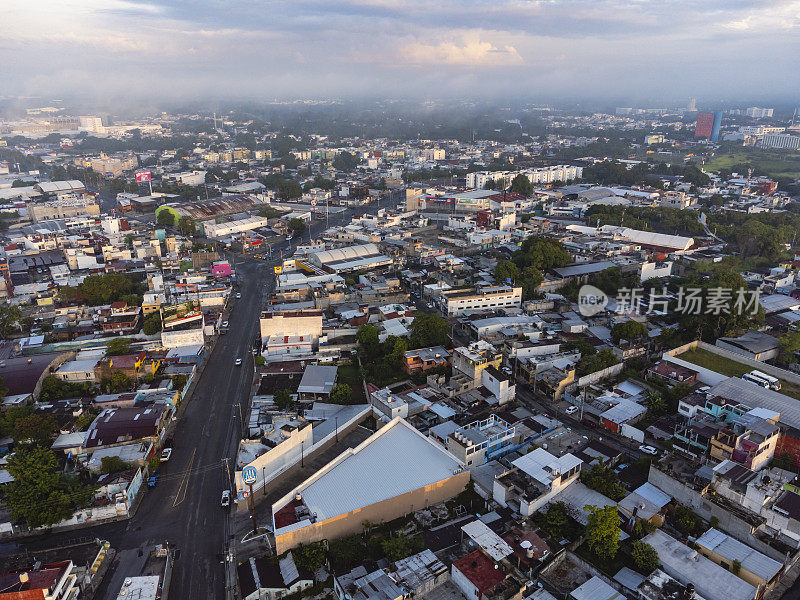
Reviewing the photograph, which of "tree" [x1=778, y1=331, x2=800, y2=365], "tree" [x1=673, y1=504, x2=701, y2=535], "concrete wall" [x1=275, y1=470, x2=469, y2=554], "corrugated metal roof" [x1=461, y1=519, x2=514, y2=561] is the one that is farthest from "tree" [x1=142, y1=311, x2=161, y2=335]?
"tree" [x1=778, y1=331, x2=800, y2=365]

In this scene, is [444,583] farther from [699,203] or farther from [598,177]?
[598,177]

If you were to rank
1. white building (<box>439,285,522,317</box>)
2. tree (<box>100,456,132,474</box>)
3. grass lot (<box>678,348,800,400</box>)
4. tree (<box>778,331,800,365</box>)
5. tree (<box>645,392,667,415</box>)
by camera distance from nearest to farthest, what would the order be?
1. tree (<box>100,456,132,474</box>)
2. tree (<box>645,392,667,415</box>)
3. grass lot (<box>678,348,800,400</box>)
4. tree (<box>778,331,800,365</box>)
5. white building (<box>439,285,522,317</box>)

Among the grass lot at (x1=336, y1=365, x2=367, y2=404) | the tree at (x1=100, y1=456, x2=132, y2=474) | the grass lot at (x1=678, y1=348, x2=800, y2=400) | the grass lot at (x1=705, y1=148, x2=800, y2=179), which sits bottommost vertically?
the grass lot at (x1=336, y1=365, x2=367, y2=404)

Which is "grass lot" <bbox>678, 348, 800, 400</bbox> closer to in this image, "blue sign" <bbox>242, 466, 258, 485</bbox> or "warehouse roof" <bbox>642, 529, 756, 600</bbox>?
"warehouse roof" <bbox>642, 529, 756, 600</bbox>

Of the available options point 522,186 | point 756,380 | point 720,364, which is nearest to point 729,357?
point 720,364

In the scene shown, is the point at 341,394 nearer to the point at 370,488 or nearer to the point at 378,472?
the point at 378,472

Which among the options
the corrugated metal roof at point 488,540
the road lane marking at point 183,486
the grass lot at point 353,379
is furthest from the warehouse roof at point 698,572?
the road lane marking at point 183,486

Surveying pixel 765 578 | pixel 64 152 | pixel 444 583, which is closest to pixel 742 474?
pixel 765 578
